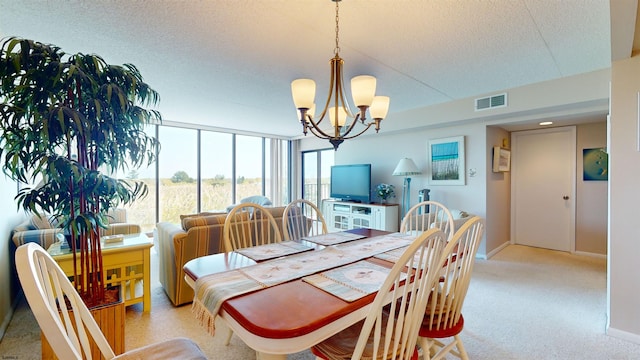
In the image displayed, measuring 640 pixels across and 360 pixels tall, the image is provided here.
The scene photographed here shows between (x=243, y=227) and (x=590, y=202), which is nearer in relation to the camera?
(x=243, y=227)

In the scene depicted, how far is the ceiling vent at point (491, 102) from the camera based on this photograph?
11.7ft

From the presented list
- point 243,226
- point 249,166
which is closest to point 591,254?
point 243,226

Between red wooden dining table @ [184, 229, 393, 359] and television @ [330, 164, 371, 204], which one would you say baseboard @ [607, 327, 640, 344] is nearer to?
red wooden dining table @ [184, 229, 393, 359]

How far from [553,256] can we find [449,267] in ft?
12.6

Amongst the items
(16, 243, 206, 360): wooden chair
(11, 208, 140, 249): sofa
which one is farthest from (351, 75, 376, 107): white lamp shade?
(11, 208, 140, 249): sofa

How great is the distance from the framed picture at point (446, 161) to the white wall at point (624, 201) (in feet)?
6.96

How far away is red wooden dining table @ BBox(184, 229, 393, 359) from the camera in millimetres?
925

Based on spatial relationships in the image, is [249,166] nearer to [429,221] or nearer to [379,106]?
[429,221]

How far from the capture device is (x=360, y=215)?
5.13m

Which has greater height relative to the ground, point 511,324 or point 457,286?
point 457,286

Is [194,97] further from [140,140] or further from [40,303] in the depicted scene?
[40,303]

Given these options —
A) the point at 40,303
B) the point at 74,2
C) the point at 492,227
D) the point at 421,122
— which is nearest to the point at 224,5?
the point at 74,2

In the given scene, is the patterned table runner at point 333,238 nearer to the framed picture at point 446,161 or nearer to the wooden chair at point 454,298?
the wooden chair at point 454,298

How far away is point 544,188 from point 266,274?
16.6 feet
